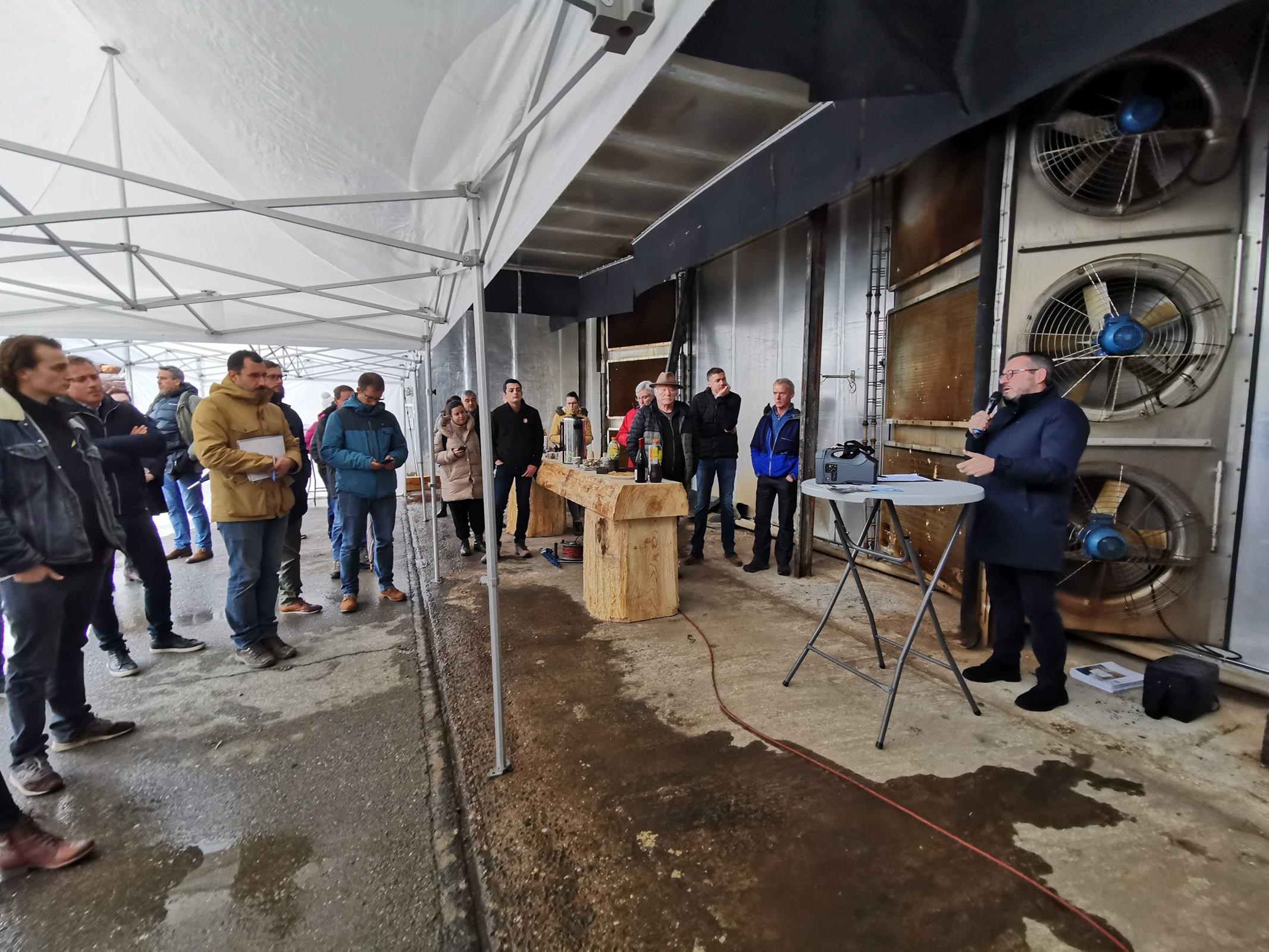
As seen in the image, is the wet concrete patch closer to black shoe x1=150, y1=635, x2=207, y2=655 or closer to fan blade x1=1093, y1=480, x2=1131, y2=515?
fan blade x1=1093, y1=480, x2=1131, y2=515

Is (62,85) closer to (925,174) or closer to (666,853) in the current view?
(666,853)

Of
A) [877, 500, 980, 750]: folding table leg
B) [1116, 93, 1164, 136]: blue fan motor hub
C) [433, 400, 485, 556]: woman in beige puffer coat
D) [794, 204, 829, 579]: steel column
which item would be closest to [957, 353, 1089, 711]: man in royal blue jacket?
Result: [877, 500, 980, 750]: folding table leg

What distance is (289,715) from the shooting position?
2549mm

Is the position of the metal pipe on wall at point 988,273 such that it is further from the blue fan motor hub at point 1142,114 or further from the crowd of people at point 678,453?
the crowd of people at point 678,453

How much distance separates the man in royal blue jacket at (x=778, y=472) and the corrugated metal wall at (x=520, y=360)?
4670 millimetres

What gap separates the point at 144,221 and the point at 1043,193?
537 cm

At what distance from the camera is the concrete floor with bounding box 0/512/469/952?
1490 mm

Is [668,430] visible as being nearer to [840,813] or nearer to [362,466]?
[362,466]

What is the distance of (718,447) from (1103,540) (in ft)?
9.26

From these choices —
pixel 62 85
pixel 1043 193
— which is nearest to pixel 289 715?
pixel 62 85

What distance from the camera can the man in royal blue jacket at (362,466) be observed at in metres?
3.68

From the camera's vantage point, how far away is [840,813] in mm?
1857

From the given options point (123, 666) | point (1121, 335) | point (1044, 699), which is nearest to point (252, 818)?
point (123, 666)

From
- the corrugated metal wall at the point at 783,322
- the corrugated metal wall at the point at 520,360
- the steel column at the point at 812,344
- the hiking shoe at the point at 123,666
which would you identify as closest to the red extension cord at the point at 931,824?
the steel column at the point at 812,344
